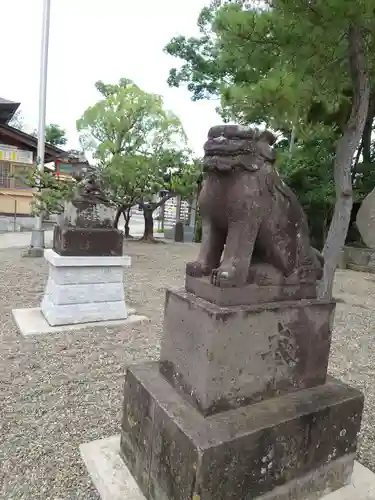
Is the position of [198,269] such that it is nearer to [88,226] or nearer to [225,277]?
[225,277]

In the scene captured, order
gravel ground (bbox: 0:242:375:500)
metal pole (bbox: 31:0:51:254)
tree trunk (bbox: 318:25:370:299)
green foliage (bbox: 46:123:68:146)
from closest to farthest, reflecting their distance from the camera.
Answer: gravel ground (bbox: 0:242:375:500)
tree trunk (bbox: 318:25:370:299)
metal pole (bbox: 31:0:51:254)
green foliage (bbox: 46:123:68:146)

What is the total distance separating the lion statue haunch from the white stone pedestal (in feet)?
7.70

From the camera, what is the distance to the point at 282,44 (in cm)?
378

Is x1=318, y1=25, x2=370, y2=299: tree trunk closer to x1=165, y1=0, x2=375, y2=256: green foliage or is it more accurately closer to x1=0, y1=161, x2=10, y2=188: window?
x1=165, y1=0, x2=375, y2=256: green foliage

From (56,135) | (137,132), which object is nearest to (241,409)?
(137,132)

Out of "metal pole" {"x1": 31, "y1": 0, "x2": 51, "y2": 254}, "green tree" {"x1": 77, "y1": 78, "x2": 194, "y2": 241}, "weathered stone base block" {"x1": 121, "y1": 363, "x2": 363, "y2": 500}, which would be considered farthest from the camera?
"green tree" {"x1": 77, "y1": 78, "x2": 194, "y2": 241}

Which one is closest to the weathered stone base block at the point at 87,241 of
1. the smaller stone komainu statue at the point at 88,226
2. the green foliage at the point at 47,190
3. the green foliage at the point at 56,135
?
the smaller stone komainu statue at the point at 88,226

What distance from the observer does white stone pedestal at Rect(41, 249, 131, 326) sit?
3.65 meters

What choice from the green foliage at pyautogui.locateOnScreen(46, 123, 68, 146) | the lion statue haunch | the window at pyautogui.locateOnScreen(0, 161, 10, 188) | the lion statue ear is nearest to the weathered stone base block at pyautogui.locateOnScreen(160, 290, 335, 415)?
the lion statue haunch

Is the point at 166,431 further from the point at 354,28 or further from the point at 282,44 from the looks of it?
the point at 354,28

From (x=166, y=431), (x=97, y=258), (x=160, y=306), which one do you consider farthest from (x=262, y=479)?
(x=160, y=306)

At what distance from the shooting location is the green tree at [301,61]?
338 cm

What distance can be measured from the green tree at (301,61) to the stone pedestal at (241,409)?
2.90m

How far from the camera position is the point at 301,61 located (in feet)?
12.4
